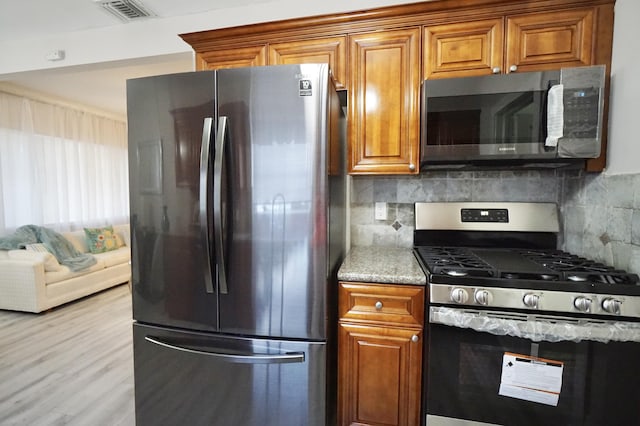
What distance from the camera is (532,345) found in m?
1.26

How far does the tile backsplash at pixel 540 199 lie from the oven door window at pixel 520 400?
431 mm

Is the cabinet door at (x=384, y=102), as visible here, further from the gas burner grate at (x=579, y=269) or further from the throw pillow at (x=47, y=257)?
the throw pillow at (x=47, y=257)

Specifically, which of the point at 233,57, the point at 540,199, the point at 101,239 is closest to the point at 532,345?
the point at 540,199

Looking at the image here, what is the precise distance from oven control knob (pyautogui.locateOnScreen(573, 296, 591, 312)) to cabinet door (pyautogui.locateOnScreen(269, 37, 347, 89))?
1.46 m

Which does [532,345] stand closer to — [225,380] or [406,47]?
[225,380]

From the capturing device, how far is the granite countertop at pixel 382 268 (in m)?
1.40

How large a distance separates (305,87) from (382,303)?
1008 mm

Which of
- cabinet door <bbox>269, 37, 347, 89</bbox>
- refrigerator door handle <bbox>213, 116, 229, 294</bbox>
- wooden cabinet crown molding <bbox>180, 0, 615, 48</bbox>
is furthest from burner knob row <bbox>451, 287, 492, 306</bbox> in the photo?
wooden cabinet crown molding <bbox>180, 0, 615, 48</bbox>

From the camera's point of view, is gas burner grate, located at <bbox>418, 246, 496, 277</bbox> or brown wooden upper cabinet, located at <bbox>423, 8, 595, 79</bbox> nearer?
gas burner grate, located at <bbox>418, 246, 496, 277</bbox>

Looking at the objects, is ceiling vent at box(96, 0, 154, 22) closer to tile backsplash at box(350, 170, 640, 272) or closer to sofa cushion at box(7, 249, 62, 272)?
tile backsplash at box(350, 170, 640, 272)

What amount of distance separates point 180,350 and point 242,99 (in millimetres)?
1158

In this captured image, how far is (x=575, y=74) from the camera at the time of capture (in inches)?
56.3

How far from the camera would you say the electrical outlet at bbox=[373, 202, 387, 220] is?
2064 millimetres

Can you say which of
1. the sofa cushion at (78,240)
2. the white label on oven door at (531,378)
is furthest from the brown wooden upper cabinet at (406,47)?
the sofa cushion at (78,240)
